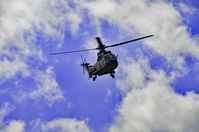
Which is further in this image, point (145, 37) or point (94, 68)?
point (94, 68)

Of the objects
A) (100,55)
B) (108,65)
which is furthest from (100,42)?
(108,65)

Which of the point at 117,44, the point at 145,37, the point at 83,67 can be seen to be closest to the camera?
the point at 145,37

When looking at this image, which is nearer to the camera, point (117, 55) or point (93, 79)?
point (117, 55)

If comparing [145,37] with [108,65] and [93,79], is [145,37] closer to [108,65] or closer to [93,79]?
[108,65]

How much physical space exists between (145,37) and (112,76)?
577 inches

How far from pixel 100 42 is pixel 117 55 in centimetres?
1010

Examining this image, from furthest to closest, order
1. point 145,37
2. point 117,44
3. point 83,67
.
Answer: point 83,67
point 117,44
point 145,37

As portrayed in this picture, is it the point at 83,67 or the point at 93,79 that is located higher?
the point at 83,67

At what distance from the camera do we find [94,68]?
13150cm

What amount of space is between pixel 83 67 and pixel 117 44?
20.9 meters

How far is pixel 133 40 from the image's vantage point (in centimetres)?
12500

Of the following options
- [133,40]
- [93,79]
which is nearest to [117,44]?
[133,40]

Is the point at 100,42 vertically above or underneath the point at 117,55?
above

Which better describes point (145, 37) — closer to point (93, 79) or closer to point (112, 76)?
point (112, 76)
